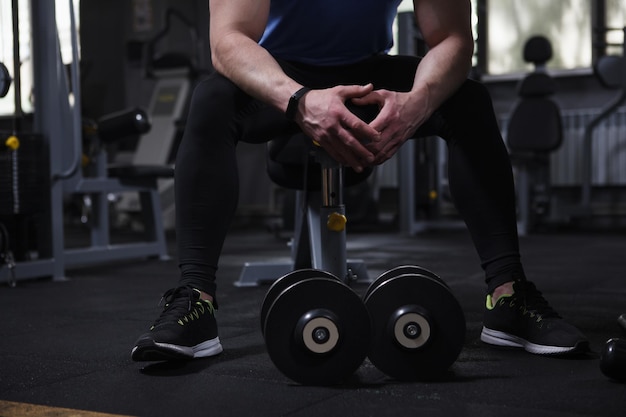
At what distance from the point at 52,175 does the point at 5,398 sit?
174 cm

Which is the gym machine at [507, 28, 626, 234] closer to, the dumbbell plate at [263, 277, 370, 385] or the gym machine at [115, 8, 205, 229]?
the gym machine at [115, 8, 205, 229]

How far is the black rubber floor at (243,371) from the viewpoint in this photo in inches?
40.4

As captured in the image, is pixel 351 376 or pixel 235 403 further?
pixel 351 376

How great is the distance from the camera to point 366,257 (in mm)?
3375

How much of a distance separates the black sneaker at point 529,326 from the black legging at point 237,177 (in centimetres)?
4

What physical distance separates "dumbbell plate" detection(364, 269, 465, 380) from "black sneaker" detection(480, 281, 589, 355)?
0.21 metres

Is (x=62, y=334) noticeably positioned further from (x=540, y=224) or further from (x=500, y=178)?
(x=540, y=224)

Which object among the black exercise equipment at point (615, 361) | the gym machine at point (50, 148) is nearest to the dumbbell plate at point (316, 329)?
the black exercise equipment at point (615, 361)

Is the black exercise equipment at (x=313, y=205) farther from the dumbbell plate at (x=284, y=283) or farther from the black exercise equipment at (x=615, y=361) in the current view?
the black exercise equipment at (x=615, y=361)

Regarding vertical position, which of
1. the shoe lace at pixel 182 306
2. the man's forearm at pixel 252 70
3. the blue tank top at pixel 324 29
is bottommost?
the shoe lace at pixel 182 306

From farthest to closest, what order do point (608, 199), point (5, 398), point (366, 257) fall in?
point (608, 199), point (366, 257), point (5, 398)

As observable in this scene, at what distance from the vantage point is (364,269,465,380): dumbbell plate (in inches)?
44.5

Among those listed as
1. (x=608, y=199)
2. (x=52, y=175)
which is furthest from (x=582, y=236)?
(x=52, y=175)

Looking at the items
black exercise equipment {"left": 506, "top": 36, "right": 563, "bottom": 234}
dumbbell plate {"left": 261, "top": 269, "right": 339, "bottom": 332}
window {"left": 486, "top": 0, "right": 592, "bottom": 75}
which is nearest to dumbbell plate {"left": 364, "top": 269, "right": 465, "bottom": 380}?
dumbbell plate {"left": 261, "top": 269, "right": 339, "bottom": 332}
